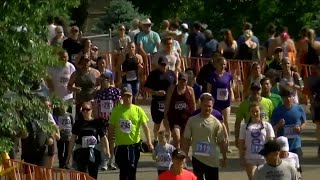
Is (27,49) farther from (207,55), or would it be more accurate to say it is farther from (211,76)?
(207,55)

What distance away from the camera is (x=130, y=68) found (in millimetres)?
25750

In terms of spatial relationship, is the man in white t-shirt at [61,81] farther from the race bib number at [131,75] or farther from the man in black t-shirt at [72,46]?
the man in black t-shirt at [72,46]

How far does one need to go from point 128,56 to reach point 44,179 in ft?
24.7

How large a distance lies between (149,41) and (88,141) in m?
9.86

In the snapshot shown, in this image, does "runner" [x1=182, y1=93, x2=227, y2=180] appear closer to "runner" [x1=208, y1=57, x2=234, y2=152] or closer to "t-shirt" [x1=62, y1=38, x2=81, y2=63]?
"runner" [x1=208, y1=57, x2=234, y2=152]

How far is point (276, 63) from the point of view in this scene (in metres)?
25.4

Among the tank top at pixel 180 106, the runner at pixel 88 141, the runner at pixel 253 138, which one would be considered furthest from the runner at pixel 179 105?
the runner at pixel 253 138

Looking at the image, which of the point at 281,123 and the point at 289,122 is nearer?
the point at 281,123

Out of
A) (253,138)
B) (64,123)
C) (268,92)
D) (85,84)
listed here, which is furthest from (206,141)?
(85,84)

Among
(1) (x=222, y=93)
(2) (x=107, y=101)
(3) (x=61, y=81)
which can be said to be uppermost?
(3) (x=61, y=81)

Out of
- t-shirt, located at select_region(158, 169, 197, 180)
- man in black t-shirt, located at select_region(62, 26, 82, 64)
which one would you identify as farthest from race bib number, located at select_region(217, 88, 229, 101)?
t-shirt, located at select_region(158, 169, 197, 180)

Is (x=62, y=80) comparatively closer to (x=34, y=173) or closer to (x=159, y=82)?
(x=159, y=82)

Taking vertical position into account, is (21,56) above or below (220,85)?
above

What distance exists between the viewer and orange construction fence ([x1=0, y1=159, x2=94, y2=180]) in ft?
60.5
